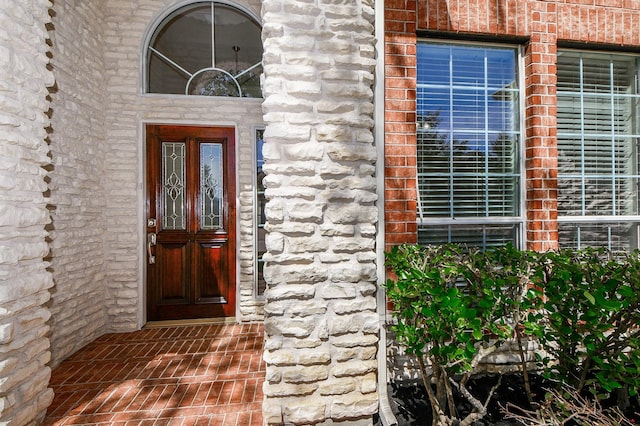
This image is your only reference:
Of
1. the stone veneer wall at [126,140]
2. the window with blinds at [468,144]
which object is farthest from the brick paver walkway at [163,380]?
the window with blinds at [468,144]

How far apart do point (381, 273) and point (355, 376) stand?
68 centimetres

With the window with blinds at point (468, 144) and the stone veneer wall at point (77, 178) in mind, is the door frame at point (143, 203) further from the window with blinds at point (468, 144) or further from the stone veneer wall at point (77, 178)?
the window with blinds at point (468, 144)

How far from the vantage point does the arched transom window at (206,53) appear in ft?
12.5

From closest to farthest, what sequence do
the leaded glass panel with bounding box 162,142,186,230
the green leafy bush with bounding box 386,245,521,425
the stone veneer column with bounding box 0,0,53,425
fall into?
the green leafy bush with bounding box 386,245,521,425 → the stone veneer column with bounding box 0,0,53,425 → the leaded glass panel with bounding box 162,142,186,230

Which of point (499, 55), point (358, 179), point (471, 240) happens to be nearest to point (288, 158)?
point (358, 179)

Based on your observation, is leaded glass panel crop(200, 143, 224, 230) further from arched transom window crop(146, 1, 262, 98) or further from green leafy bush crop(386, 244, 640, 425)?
green leafy bush crop(386, 244, 640, 425)

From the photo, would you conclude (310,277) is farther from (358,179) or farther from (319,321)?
(358,179)

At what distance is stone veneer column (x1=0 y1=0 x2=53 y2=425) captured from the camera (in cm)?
186

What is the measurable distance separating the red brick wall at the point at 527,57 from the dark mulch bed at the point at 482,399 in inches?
42.0

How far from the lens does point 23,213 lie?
1978 millimetres

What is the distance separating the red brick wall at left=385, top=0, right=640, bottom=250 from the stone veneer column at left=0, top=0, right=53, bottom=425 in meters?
2.45

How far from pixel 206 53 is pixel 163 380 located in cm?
366

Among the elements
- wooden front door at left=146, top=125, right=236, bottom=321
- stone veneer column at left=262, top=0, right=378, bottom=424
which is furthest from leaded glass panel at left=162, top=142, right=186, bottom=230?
stone veneer column at left=262, top=0, right=378, bottom=424

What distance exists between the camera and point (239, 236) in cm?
387
